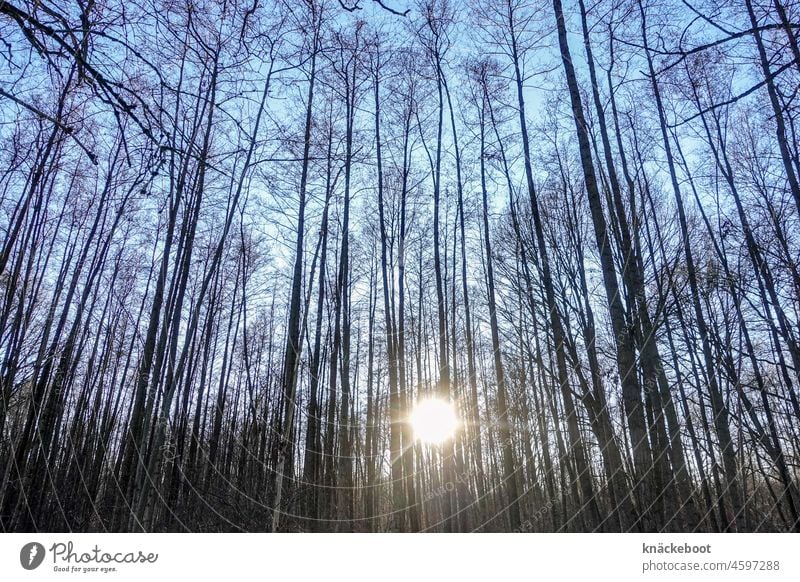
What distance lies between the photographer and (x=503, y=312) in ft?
22.7

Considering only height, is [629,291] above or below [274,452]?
above

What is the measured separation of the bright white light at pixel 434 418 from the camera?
731 centimetres

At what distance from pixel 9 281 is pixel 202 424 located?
6.09 meters

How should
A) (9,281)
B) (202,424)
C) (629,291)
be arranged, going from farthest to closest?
(202,424), (9,281), (629,291)

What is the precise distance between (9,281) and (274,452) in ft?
15.3

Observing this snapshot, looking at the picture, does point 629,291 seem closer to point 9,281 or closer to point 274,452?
point 9,281

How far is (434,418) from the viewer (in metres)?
7.84

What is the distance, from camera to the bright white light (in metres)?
7.31

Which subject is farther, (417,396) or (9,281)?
(417,396)

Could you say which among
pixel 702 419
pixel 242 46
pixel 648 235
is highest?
pixel 648 235

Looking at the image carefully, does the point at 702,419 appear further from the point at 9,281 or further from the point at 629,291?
the point at 9,281

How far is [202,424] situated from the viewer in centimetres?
888
